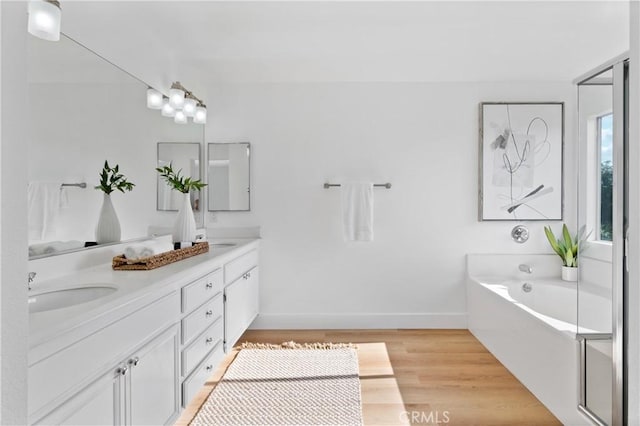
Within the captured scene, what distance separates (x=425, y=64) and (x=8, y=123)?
3119mm

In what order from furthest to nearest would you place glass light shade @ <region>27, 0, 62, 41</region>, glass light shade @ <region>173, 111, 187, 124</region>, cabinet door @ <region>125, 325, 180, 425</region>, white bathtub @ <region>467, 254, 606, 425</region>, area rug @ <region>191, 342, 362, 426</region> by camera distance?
glass light shade @ <region>173, 111, 187, 124</region> < area rug @ <region>191, 342, 362, 426</region> < white bathtub @ <region>467, 254, 606, 425</region> < glass light shade @ <region>27, 0, 62, 41</region> < cabinet door @ <region>125, 325, 180, 425</region>

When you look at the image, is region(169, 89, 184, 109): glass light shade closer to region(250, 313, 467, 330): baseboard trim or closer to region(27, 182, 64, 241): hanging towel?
region(27, 182, 64, 241): hanging towel

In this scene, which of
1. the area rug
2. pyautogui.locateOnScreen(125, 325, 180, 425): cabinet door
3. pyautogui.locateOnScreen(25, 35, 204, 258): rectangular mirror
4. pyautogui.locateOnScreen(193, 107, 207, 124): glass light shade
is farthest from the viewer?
pyautogui.locateOnScreen(193, 107, 207, 124): glass light shade

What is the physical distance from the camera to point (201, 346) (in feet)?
6.92

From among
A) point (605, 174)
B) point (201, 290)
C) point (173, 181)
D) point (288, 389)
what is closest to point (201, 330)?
point (201, 290)

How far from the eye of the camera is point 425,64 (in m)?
3.19

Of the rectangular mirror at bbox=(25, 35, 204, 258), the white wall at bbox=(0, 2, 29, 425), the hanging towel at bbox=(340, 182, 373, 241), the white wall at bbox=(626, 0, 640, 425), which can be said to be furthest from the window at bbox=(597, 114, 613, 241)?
the rectangular mirror at bbox=(25, 35, 204, 258)

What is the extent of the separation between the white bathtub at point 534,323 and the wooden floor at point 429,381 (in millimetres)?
107

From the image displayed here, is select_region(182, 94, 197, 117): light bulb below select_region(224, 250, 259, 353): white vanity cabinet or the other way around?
the other way around

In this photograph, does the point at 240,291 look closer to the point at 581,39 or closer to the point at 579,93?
the point at 579,93

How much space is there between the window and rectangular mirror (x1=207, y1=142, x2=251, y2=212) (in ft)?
8.49

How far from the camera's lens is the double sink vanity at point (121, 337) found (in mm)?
1028

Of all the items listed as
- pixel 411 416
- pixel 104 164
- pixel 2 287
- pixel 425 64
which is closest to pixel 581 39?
pixel 425 64

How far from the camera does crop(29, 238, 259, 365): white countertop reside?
997 millimetres
